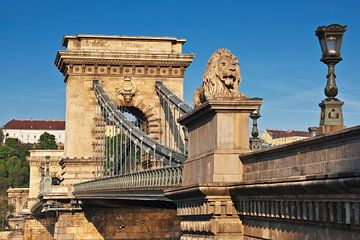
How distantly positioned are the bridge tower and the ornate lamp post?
3382 centimetres

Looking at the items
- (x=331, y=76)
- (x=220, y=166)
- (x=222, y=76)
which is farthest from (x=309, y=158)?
(x=222, y=76)

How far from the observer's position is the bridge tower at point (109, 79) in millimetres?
47344

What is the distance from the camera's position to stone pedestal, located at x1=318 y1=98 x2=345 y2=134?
1321cm

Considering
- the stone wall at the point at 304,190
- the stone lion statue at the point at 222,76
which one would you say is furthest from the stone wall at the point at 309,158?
the stone lion statue at the point at 222,76

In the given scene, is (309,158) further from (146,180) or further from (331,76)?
(146,180)

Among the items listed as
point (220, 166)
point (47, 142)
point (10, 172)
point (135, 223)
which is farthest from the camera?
point (47, 142)

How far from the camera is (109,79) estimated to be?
47562 millimetres

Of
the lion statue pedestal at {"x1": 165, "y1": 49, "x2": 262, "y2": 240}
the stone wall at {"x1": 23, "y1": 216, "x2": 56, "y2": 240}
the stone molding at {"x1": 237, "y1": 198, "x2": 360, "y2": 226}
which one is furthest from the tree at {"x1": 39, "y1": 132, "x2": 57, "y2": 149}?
the stone molding at {"x1": 237, "y1": 198, "x2": 360, "y2": 226}

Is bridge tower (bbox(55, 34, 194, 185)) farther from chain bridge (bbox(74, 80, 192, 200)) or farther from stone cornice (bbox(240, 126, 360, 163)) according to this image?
stone cornice (bbox(240, 126, 360, 163))

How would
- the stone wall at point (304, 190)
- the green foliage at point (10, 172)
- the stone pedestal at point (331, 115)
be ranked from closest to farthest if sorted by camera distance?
the stone wall at point (304, 190) → the stone pedestal at point (331, 115) → the green foliage at point (10, 172)

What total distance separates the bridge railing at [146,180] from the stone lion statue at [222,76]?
419 cm

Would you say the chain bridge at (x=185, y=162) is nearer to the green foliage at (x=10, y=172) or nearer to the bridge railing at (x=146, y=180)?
the bridge railing at (x=146, y=180)

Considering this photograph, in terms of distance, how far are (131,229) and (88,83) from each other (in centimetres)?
861

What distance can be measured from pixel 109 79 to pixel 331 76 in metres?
35.2
